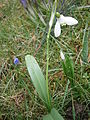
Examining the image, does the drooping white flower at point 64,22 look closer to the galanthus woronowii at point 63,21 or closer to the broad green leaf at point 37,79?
the galanthus woronowii at point 63,21

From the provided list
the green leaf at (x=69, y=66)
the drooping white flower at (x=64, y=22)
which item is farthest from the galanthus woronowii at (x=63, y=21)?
the green leaf at (x=69, y=66)

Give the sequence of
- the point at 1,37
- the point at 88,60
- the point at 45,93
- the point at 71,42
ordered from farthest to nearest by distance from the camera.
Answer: the point at 1,37 < the point at 71,42 < the point at 88,60 < the point at 45,93

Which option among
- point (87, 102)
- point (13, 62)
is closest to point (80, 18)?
point (13, 62)

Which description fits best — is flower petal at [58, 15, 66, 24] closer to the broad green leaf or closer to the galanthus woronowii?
the galanthus woronowii

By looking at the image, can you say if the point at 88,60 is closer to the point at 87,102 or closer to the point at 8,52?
the point at 87,102

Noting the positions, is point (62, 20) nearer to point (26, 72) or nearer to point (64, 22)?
point (64, 22)

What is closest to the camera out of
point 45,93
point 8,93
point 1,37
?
point 45,93

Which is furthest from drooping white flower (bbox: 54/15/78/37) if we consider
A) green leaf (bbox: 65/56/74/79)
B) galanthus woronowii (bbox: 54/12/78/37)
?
green leaf (bbox: 65/56/74/79)

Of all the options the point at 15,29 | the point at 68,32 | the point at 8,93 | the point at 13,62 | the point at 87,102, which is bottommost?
the point at 87,102
